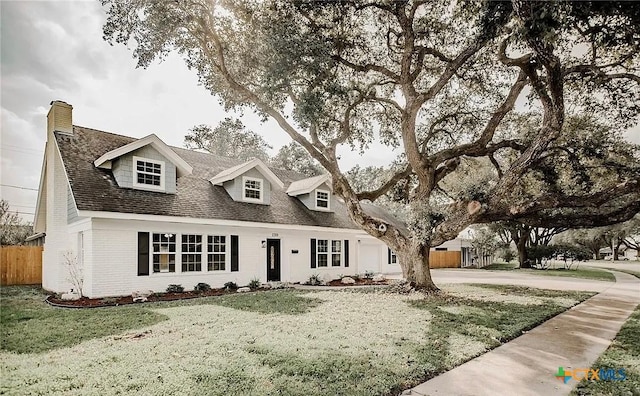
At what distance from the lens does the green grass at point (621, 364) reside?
419 centimetres

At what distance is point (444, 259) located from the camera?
106 ft

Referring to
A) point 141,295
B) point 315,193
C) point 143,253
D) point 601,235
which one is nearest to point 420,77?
point 315,193

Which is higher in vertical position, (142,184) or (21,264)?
(142,184)

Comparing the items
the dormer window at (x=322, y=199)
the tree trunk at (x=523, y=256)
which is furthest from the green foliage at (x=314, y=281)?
the tree trunk at (x=523, y=256)

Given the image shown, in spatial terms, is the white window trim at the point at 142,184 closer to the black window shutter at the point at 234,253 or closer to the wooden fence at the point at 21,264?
the black window shutter at the point at 234,253

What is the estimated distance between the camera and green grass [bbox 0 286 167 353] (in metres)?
6.14

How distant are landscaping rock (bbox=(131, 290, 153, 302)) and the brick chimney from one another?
6.33 metres

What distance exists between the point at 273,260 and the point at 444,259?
20.9 m

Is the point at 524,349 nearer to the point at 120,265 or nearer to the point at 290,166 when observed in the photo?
the point at 120,265

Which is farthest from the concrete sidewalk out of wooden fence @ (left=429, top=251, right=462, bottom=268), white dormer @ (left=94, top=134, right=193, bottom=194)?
wooden fence @ (left=429, top=251, right=462, bottom=268)

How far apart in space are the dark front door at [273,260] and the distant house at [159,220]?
0.04 metres

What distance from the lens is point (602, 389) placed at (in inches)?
167

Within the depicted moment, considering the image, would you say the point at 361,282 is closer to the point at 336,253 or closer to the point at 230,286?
the point at 336,253

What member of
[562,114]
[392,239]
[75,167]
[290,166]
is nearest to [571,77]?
[562,114]
